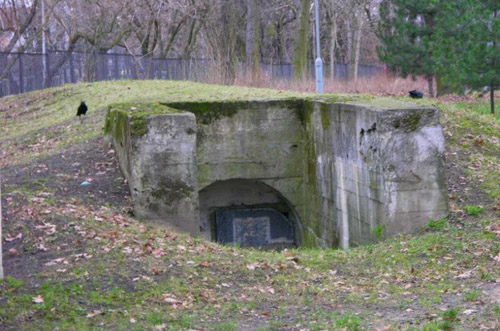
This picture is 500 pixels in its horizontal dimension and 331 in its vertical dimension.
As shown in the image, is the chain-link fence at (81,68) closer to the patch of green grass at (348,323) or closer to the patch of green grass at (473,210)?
the patch of green grass at (473,210)

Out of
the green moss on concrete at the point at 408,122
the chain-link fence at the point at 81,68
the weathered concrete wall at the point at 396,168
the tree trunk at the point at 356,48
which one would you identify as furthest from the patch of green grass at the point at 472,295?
the tree trunk at the point at 356,48

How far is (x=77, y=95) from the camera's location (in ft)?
86.3

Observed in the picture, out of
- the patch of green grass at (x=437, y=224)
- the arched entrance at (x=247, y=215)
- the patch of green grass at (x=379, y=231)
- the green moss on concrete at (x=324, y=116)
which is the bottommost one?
the arched entrance at (x=247, y=215)

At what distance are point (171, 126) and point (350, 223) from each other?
3126 millimetres

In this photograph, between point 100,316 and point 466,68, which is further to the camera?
point 466,68

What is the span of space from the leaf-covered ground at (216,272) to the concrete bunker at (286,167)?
48cm

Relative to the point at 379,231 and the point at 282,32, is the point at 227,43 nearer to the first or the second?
the point at 282,32

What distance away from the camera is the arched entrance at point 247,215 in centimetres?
1553

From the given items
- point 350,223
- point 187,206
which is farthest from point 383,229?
point 187,206

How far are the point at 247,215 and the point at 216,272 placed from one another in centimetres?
742

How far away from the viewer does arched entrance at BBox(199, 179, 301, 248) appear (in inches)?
611

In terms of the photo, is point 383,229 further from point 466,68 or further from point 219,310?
point 466,68

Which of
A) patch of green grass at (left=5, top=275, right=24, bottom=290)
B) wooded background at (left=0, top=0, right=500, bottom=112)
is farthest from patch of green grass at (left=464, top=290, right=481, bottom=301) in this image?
wooded background at (left=0, top=0, right=500, bottom=112)

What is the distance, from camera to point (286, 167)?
47.9ft
